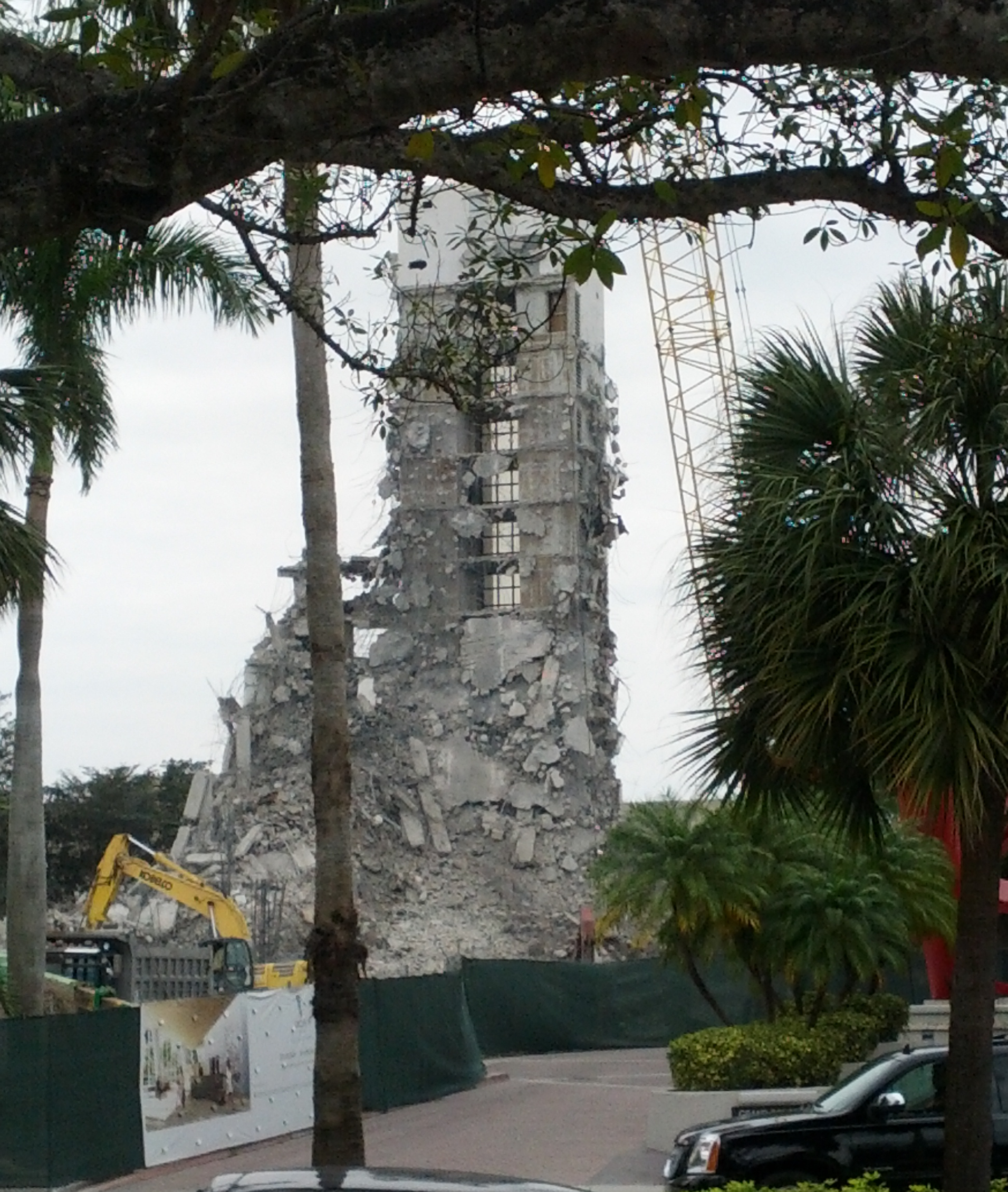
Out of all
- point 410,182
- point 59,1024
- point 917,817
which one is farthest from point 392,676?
point 410,182

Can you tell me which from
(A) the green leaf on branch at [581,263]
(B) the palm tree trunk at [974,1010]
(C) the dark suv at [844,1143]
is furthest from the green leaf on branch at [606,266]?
(C) the dark suv at [844,1143]

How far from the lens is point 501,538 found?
60375 mm

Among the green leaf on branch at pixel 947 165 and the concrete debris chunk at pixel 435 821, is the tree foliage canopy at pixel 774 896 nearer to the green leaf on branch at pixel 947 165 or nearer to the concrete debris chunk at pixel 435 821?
the green leaf on branch at pixel 947 165

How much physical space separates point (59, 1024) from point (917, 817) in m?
8.57

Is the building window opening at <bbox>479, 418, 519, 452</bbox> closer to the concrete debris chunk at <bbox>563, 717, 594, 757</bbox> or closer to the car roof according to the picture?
the concrete debris chunk at <bbox>563, 717, 594, 757</bbox>

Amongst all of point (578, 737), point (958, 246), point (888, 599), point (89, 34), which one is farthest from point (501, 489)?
point (958, 246)

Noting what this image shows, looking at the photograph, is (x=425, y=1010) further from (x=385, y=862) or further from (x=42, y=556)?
(x=385, y=862)

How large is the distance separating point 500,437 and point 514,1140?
1612 inches

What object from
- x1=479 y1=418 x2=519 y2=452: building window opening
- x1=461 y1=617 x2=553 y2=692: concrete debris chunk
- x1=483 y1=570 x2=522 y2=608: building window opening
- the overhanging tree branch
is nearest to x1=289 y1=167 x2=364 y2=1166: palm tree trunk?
the overhanging tree branch

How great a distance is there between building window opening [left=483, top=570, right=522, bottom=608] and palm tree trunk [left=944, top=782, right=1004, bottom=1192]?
Result: 1990 inches

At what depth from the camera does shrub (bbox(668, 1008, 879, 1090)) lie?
1795cm

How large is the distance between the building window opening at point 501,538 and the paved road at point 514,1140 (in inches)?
1256

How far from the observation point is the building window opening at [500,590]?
60500 millimetres

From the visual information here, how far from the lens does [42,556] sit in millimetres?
15422
